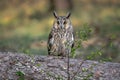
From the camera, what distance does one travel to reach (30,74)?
33.3 ft

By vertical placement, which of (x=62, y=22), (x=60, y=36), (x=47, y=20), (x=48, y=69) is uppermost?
(x=47, y=20)

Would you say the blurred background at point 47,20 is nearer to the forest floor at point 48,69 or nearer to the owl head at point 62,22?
the owl head at point 62,22

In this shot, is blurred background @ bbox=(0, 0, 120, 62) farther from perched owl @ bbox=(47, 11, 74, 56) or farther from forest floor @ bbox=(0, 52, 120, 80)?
forest floor @ bbox=(0, 52, 120, 80)

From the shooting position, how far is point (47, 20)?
2467 centimetres

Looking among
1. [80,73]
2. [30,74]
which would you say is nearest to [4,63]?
[30,74]

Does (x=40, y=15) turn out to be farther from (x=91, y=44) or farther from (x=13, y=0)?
(x=91, y=44)

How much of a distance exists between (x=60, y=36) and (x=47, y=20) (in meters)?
12.9

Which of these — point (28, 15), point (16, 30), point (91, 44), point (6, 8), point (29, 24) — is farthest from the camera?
point (6, 8)

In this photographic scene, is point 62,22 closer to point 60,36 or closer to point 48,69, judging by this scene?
point 60,36

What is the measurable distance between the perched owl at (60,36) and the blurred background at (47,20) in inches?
129

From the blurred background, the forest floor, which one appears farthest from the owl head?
the blurred background

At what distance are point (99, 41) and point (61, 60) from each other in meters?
7.65

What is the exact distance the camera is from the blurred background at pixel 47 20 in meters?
18.1

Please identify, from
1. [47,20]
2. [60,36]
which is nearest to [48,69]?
[60,36]
